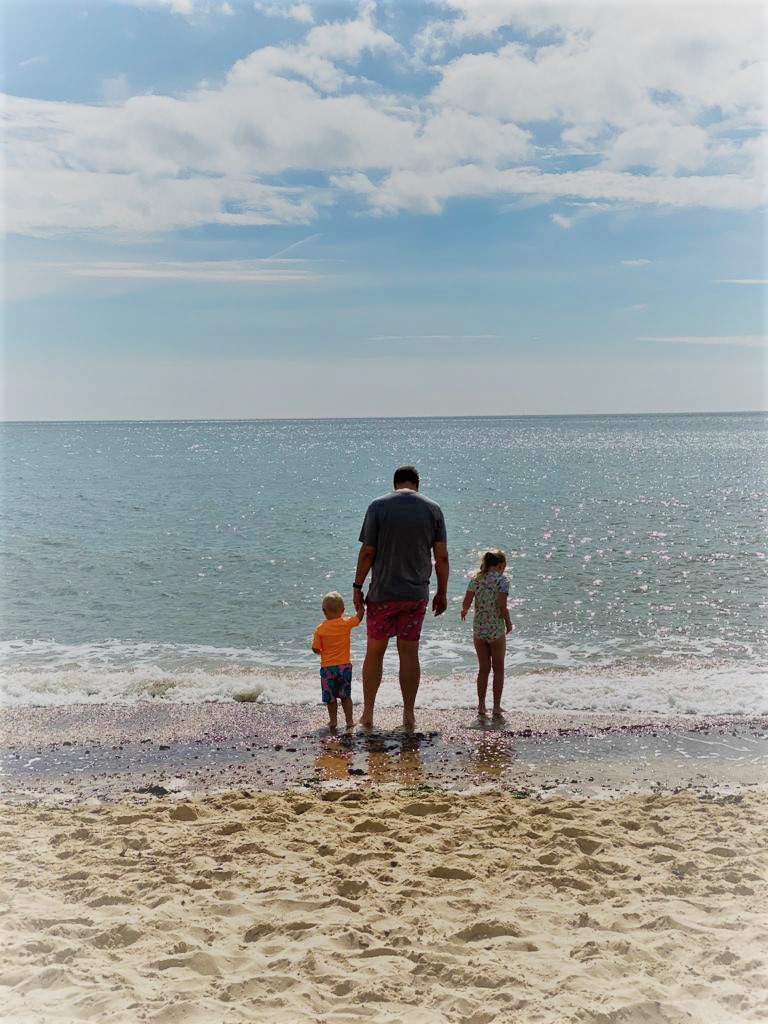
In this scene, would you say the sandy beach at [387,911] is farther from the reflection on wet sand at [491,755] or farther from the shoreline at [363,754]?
the reflection on wet sand at [491,755]

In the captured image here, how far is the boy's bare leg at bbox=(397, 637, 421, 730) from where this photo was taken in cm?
804

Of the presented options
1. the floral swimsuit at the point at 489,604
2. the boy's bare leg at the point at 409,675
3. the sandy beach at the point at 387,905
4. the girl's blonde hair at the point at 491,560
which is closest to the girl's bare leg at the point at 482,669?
the floral swimsuit at the point at 489,604

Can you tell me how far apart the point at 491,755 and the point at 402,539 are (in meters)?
2.00

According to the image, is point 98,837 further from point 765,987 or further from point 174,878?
point 765,987

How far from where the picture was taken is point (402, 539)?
25.3 ft

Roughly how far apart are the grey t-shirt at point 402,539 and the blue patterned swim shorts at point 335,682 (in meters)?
0.82

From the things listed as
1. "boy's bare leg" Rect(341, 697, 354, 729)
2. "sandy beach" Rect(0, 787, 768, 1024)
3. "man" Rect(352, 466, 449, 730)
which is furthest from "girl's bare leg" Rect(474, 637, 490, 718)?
"sandy beach" Rect(0, 787, 768, 1024)

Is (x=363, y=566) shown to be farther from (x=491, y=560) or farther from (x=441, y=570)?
(x=491, y=560)

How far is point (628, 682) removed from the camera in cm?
1050

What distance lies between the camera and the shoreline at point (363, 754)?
679 cm

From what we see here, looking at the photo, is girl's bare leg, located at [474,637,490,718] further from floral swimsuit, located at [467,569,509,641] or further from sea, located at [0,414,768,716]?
sea, located at [0,414,768,716]

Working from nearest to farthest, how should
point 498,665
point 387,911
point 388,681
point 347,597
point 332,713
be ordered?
point 387,911 → point 332,713 → point 498,665 → point 388,681 → point 347,597

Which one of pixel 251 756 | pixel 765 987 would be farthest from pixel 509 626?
pixel 765 987

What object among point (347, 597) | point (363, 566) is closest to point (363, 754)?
point (363, 566)
